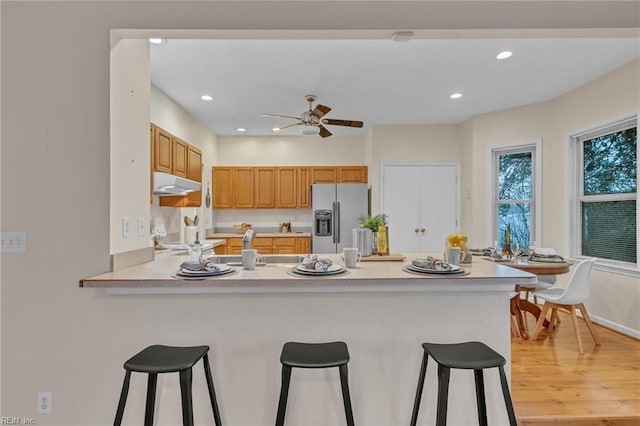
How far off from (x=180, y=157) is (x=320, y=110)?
5.40ft

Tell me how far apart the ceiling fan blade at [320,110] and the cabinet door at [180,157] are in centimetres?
153

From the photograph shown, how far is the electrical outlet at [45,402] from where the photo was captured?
5.67 ft

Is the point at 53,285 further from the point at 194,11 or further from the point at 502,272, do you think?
the point at 502,272

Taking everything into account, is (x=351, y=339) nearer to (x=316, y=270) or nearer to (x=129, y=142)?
(x=316, y=270)

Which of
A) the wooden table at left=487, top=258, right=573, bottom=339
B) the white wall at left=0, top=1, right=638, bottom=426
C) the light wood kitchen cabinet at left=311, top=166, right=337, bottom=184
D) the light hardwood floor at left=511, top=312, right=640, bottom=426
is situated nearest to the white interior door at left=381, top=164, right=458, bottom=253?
the light wood kitchen cabinet at left=311, top=166, right=337, bottom=184

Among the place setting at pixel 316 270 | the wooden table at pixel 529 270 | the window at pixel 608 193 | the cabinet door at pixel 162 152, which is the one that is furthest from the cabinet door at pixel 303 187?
the place setting at pixel 316 270

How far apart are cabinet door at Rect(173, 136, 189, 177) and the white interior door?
10.1ft

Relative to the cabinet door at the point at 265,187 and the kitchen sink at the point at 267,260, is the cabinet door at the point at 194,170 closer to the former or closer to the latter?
the cabinet door at the point at 265,187

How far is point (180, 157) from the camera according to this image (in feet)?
11.8

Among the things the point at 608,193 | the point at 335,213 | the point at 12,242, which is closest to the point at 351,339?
the point at 12,242

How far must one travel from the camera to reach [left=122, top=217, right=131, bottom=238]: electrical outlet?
73.5 inches

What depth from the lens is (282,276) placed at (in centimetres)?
166

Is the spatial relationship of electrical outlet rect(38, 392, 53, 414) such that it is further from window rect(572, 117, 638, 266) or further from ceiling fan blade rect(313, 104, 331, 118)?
window rect(572, 117, 638, 266)

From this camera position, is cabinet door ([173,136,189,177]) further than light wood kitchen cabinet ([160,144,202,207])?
No
